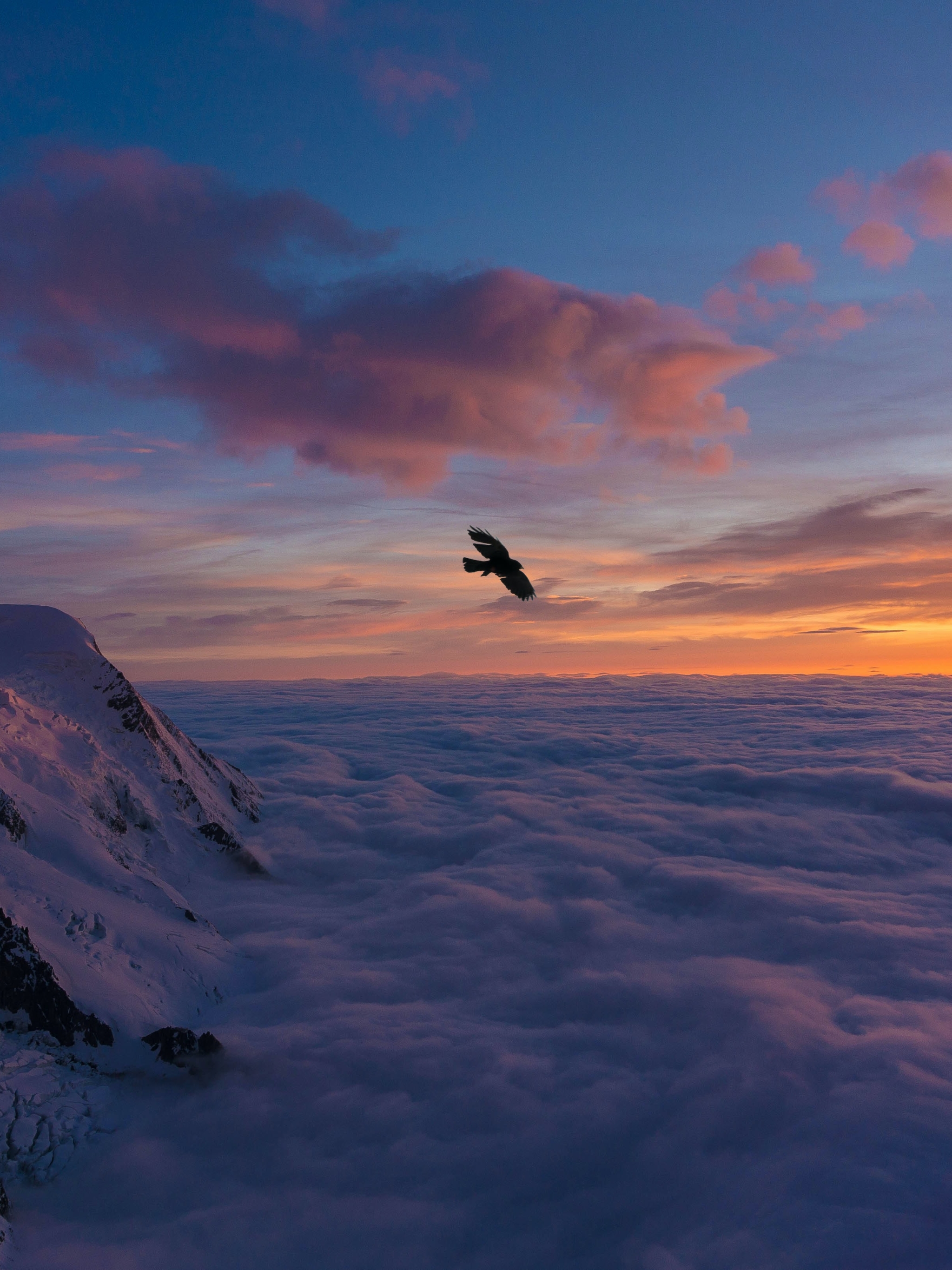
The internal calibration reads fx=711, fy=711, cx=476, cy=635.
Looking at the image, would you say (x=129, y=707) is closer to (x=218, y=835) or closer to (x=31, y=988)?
(x=218, y=835)

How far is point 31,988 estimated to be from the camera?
5.59 metres

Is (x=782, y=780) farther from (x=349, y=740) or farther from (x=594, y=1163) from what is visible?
(x=594, y=1163)

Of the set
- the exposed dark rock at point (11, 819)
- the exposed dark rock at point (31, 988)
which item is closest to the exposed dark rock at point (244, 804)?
the exposed dark rock at point (11, 819)

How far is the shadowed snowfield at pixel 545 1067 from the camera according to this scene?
18.6 feet

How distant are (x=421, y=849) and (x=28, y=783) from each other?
10.5 metres

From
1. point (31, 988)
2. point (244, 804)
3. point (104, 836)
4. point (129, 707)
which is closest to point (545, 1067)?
point (31, 988)

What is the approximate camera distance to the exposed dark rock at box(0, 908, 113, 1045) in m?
5.53

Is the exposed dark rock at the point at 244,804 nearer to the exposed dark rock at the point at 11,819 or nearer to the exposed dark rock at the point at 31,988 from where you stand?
the exposed dark rock at the point at 11,819

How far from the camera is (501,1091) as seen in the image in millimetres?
7508

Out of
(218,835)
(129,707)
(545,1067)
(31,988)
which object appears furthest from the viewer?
(218,835)

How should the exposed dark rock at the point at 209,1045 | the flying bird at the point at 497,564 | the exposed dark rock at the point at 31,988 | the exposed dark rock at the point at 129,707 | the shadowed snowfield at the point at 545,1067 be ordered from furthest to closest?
the exposed dark rock at the point at 129,707 → the flying bird at the point at 497,564 → the exposed dark rock at the point at 209,1045 → the shadowed snowfield at the point at 545,1067 → the exposed dark rock at the point at 31,988

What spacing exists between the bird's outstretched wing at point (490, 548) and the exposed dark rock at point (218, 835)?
Answer: 20.5 ft

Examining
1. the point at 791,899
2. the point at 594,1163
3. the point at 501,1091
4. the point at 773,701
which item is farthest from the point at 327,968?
the point at 773,701

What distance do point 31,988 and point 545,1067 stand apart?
5.39m
